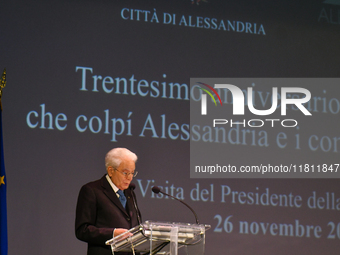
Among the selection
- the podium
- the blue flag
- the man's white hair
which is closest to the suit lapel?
the man's white hair

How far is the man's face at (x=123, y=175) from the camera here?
12.3 ft

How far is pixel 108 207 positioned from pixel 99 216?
88mm

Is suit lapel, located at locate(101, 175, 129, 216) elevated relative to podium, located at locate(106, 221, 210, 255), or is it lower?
Result: elevated

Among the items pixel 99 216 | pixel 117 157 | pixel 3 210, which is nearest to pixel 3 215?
pixel 3 210

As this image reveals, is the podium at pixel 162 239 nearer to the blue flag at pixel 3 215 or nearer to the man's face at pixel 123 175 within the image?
the man's face at pixel 123 175

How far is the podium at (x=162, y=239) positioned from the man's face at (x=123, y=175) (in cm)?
67

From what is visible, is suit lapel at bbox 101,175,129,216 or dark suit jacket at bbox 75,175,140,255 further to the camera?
suit lapel at bbox 101,175,129,216

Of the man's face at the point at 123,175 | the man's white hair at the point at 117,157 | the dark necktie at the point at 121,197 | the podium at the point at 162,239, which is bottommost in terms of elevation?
the podium at the point at 162,239

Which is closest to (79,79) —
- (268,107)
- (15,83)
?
(15,83)

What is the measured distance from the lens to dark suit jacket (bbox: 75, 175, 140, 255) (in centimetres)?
344

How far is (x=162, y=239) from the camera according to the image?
2.99m

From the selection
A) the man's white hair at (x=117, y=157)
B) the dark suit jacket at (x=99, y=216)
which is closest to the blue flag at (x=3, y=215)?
the dark suit jacket at (x=99, y=216)

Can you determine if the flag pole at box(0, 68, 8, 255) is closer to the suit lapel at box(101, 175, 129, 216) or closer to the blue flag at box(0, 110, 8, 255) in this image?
the blue flag at box(0, 110, 8, 255)

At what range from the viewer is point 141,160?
203 inches
